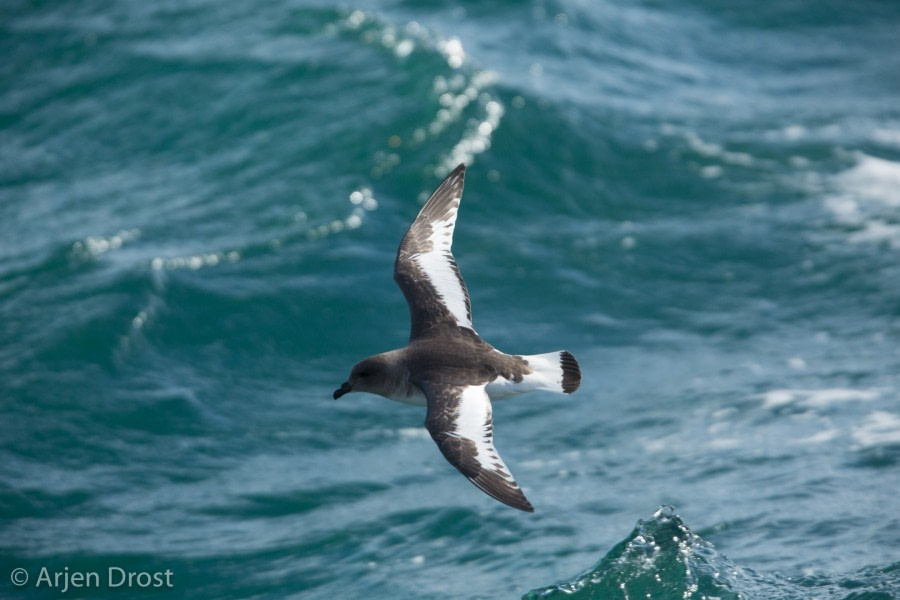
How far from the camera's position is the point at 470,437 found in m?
8.27

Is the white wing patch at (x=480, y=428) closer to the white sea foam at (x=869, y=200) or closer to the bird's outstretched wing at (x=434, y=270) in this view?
the bird's outstretched wing at (x=434, y=270)

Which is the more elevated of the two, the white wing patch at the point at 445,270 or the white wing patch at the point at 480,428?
the white wing patch at the point at 445,270

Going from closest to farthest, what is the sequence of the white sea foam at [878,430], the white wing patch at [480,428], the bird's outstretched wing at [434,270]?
the white wing patch at [480,428] → the bird's outstretched wing at [434,270] → the white sea foam at [878,430]

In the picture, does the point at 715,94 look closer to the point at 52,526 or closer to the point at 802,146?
the point at 802,146

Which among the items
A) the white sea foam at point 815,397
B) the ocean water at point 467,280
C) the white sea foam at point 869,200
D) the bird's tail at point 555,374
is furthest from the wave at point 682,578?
the white sea foam at point 869,200

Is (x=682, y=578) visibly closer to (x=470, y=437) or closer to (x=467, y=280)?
(x=470, y=437)

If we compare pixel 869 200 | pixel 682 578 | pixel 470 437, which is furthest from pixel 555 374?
pixel 869 200

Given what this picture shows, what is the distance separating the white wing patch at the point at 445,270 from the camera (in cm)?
1003

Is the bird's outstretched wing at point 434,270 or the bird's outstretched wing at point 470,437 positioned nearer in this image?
the bird's outstretched wing at point 470,437

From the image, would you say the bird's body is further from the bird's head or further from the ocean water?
the ocean water

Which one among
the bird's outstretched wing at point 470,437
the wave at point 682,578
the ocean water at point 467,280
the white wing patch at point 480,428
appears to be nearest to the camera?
the bird's outstretched wing at point 470,437

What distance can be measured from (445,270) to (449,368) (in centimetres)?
142

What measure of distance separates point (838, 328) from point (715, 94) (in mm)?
6621

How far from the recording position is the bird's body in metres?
8.12
